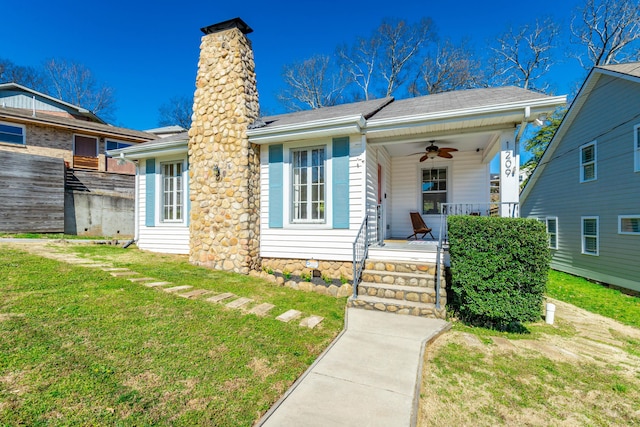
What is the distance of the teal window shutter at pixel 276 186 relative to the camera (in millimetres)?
6801

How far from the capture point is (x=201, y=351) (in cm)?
295

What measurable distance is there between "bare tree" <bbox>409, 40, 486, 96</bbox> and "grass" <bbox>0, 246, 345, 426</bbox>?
19.3 metres

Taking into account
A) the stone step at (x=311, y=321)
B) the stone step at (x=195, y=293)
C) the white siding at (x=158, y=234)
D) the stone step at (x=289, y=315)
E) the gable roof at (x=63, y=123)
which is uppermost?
the gable roof at (x=63, y=123)

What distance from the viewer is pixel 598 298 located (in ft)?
23.9

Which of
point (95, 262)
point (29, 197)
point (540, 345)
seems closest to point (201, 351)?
point (540, 345)

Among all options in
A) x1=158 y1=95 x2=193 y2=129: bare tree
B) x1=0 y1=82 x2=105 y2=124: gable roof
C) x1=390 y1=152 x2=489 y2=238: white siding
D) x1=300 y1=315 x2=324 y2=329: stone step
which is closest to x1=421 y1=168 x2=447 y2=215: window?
x1=390 y1=152 x2=489 y2=238: white siding

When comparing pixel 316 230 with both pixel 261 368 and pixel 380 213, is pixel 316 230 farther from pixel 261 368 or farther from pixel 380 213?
pixel 261 368

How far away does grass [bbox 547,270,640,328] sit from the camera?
5887mm

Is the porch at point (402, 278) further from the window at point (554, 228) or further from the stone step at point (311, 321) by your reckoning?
the window at point (554, 228)

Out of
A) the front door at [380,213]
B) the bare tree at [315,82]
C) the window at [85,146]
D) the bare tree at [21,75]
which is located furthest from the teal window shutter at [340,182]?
the bare tree at [21,75]

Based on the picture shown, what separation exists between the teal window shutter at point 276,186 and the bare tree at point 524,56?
18.6 metres

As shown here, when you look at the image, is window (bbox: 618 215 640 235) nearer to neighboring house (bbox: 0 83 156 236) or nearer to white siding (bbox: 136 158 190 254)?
white siding (bbox: 136 158 190 254)

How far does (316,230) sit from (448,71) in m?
18.3

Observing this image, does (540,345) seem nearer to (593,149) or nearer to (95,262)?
(95,262)
